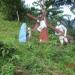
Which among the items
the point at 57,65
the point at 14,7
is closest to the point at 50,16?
the point at 14,7

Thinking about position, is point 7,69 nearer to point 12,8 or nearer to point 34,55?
point 34,55

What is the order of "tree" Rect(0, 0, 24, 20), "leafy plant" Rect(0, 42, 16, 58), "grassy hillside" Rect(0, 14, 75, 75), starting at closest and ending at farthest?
"grassy hillside" Rect(0, 14, 75, 75) < "leafy plant" Rect(0, 42, 16, 58) < "tree" Rect(0, 0, 24, 20)

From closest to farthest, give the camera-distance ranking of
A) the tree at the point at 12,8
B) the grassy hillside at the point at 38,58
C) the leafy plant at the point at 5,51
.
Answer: the grassy hillside at the point at 38,58, the leafy plant at the point at 5,51, the tree at the point at 12,8

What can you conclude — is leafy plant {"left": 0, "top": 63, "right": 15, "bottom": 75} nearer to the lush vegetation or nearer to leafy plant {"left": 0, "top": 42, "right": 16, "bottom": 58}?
the lush vegetation

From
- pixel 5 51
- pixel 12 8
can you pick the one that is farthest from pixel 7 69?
pixel 12 8

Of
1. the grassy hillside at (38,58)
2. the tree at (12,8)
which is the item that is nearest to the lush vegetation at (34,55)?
the grassy hillside at (38,58)

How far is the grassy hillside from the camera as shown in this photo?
29.6ft

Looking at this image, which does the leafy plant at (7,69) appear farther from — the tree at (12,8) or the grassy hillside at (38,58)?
the tree at (12,8)

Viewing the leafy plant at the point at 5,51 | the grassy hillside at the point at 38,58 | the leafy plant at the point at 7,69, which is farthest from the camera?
the leafy plant at the point at 5,51

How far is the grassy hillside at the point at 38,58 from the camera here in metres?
9.02

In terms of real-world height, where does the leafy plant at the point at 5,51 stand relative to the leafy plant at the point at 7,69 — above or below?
above

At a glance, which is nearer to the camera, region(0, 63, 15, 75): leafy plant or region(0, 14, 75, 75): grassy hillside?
region(0, 63, 15, 75): leafy plant

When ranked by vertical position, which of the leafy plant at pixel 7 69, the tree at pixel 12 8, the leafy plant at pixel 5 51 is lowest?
the leafy plant at pixel 7 69

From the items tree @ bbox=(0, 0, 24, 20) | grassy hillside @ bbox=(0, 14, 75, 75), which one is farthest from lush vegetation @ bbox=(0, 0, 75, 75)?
tree @ bbox=(0, 0, 24, 20)
